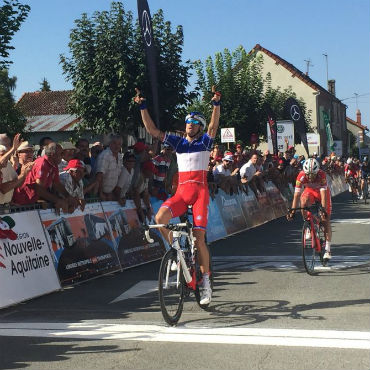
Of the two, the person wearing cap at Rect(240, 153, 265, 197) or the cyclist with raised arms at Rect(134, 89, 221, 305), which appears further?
the person wearing cap at Rect(240, 153, 265, 197)

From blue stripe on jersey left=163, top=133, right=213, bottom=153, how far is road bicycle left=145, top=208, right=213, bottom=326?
0.88 metres

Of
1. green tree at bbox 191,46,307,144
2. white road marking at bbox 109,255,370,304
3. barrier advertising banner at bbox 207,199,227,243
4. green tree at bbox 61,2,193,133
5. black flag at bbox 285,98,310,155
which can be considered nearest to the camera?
white road marking at bbox 109,255,370,304

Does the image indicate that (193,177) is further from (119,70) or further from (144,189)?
(119,70)

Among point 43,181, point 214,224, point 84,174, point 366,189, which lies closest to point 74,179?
point 84,174

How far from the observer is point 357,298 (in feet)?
26.7

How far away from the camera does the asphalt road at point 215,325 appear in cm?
559

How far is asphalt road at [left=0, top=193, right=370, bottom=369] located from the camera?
18.3 ft

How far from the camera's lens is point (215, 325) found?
6.89 metres

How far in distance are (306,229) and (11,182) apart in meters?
4.49

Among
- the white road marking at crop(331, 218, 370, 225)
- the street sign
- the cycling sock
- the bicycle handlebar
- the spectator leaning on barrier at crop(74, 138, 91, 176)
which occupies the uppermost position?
the street sign

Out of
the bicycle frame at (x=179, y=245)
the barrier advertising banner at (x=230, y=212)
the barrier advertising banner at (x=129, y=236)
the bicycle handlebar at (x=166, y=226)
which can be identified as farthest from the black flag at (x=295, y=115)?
the bicycle handlebar at (x=166, y=226)

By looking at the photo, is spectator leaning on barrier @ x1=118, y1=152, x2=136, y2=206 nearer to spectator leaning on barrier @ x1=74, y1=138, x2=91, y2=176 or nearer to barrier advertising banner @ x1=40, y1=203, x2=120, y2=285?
spectator leaning on barrier @ x1=74, y1=138, x2=91, y2=176

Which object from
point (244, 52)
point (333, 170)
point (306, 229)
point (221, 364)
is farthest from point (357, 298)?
point (244, 52)

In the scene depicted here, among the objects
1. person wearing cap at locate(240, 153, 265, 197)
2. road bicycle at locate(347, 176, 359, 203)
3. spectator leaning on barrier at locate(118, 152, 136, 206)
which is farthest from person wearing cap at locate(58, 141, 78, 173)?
road bicycle at locate(347, 176, 359, 203)
